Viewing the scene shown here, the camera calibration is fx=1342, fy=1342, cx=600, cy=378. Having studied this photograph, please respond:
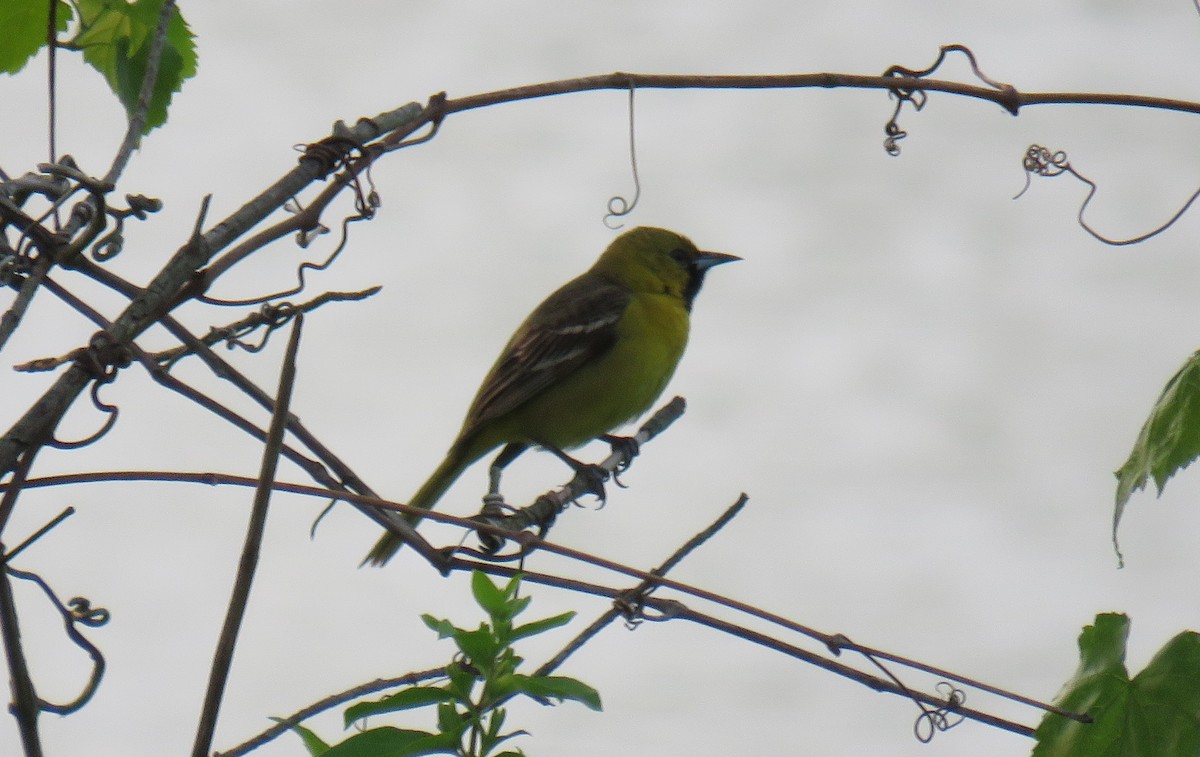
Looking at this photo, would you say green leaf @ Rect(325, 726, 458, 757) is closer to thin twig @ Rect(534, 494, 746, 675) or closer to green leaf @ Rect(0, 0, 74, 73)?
thin twig @ Rect(534, 494, 746, 675)

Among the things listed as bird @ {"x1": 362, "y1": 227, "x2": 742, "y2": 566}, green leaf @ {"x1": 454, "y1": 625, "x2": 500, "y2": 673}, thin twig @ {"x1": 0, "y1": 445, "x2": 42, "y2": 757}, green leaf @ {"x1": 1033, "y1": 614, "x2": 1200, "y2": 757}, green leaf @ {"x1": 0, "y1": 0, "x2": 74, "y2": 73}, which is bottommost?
thin twig @ {"x1": 0, "y1": 445, "x2": 42, "y2": 757}

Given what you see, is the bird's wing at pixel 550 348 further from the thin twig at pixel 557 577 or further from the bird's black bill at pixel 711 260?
the thin twig at pixel 557 577

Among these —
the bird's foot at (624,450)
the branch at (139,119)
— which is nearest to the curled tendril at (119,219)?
the branch at (139,119)

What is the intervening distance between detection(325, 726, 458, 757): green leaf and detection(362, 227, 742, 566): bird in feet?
11.6

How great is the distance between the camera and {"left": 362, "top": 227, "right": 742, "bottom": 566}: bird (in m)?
4.80

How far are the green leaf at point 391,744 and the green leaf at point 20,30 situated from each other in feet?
3.48

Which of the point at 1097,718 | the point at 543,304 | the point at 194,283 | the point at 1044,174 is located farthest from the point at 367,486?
the point at 543,304

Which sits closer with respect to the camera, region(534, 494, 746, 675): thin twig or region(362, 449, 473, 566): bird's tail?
region(534, 494, 746, 675): thin twig

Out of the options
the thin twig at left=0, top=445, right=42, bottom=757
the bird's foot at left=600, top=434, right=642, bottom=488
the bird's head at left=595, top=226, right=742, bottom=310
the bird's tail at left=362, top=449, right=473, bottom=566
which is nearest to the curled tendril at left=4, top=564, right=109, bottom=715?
the thin twig at left=0, top=445, right=42, bottom=757

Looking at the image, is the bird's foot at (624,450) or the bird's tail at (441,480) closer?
the bird's foot at (624,450)

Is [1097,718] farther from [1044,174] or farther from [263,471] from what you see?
[263,471]

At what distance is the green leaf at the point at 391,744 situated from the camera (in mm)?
1084

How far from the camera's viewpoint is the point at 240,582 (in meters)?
0.88

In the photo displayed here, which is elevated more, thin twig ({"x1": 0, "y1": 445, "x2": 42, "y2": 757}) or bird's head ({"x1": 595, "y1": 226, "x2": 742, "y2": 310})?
bird's head ({"x1": 595, "y1": 226, "x2": 742, "y2": 310})
